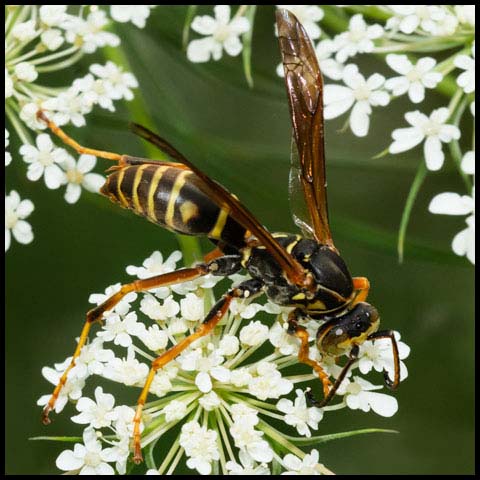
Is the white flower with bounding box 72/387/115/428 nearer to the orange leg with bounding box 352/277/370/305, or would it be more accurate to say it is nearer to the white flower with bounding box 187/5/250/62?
the orange leg with bounding box 352/277/370/305

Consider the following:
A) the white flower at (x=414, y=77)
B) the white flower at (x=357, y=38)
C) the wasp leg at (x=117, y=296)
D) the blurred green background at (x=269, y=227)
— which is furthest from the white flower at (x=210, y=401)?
the white flower at (x=357, y=38)

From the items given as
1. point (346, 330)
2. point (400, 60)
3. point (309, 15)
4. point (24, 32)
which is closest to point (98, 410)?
point (346, 330)

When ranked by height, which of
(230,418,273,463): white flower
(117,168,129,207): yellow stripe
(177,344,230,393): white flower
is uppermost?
(117,168,129,207): yellow stripe

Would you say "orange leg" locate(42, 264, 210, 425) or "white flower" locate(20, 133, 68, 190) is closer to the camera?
"orange leg" locate(42, 264, 210, 425)

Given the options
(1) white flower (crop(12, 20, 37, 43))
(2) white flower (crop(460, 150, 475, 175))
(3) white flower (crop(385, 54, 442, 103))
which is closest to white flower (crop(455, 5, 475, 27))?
(3) white flower (crop(385, 54, 442, 103))

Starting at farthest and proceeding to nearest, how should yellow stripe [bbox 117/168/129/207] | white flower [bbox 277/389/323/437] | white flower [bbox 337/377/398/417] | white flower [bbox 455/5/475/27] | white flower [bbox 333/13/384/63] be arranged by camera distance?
1. white flower [bbox 333/13/384/63]
2. white flower [bbox 455/5/475/27]
3. yellow stripe [bbox 117/168/129/207]
4. white flower [bbox 337/377/398/417]
5. white flower [bbox 277/389/323/437]

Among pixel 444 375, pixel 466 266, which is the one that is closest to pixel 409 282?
pixel 444 375
